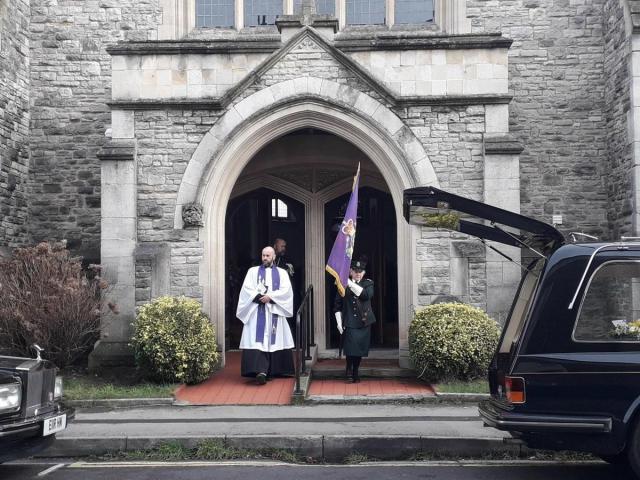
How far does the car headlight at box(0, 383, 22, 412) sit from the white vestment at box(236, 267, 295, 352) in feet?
16.2

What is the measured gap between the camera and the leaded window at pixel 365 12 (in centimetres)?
1417

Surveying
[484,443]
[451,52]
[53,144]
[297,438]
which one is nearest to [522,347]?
[484,443]

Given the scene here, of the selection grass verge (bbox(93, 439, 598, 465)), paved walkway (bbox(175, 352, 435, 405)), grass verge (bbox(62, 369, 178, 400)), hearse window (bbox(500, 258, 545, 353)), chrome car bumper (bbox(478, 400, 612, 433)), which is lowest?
grass verge (bbox(93, 439, 598, 465))

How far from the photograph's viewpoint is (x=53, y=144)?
14.5 metres

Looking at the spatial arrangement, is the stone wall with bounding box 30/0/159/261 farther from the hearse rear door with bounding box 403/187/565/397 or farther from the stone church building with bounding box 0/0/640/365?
the hearse rear door with bounding box 403/187/565/397

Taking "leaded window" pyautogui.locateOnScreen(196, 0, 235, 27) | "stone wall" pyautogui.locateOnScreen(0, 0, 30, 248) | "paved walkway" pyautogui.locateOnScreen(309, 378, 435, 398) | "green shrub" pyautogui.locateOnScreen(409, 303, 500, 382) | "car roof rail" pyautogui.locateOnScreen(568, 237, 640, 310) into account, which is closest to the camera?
"car roof rail" pyautogui.locateOnScreen(568, 237, 640, 310)

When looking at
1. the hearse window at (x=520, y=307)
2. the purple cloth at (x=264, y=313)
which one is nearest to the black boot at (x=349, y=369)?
the purple cloth at (x=264, y=313)

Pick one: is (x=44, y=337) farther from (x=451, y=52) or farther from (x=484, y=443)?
(x=451, y=52)

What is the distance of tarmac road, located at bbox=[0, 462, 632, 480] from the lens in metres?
6.48

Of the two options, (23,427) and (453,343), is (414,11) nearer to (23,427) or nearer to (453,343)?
(453,343)

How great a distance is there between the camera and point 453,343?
1003cm

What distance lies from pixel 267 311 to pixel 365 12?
6586 millimetres

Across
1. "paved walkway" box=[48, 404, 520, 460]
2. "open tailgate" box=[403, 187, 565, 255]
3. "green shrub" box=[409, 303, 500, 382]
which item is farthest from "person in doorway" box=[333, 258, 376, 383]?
"open tailgate" box=[403, 187, 565, 255]

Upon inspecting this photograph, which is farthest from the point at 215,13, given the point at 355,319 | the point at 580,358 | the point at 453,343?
the point at 580,358
